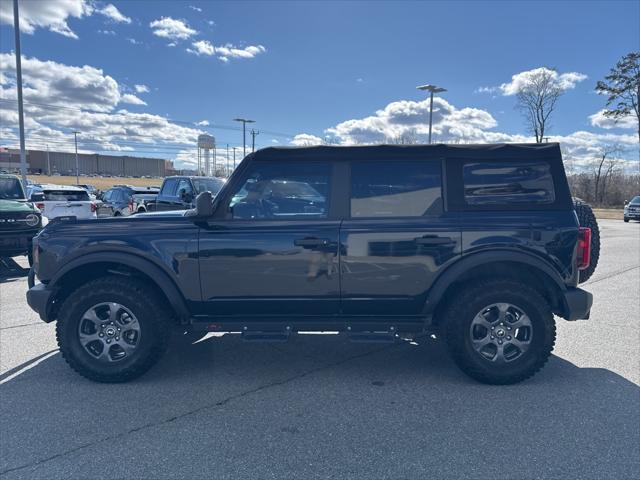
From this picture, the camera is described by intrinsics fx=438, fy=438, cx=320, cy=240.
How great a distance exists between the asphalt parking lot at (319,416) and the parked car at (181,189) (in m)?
8.35

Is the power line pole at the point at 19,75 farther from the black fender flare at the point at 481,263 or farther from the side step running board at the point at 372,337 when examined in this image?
the black fender flare at the point at 481,263

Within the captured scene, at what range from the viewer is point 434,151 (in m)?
3.74

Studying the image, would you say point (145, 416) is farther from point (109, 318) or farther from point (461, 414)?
point (461, 414)

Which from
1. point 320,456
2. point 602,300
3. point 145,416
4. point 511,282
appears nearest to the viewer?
point 320,456

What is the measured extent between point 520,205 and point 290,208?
1.93 meters

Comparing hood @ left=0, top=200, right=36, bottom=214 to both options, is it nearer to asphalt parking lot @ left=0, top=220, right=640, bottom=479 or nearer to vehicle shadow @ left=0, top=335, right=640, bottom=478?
asphalt parking lot @ left=0, top=220, right=640, bottom=479

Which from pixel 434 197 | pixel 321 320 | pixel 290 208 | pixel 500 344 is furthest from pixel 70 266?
pixel 500 344

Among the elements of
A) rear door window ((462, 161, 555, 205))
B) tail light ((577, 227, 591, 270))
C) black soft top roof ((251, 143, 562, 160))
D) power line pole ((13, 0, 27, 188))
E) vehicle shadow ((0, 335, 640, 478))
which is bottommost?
vehicle shadow ((0, 335, 640, 478))

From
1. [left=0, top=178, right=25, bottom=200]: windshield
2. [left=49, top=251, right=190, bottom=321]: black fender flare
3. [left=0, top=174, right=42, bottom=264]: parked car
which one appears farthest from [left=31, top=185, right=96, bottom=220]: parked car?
[left=49, top=251, right=190, bottom=321]: black fender flare

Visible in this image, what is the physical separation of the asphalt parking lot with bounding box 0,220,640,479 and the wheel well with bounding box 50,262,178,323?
639 mm

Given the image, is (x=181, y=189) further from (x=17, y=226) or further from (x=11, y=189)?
(x=17, y=226)

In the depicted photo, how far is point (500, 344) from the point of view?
3670mm

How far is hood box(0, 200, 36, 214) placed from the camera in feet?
27.2

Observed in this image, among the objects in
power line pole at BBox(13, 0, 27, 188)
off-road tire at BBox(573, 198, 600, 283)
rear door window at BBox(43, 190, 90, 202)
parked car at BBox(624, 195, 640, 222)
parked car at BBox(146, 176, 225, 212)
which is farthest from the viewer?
parked car at BBox(624, 195, 640, 222)
